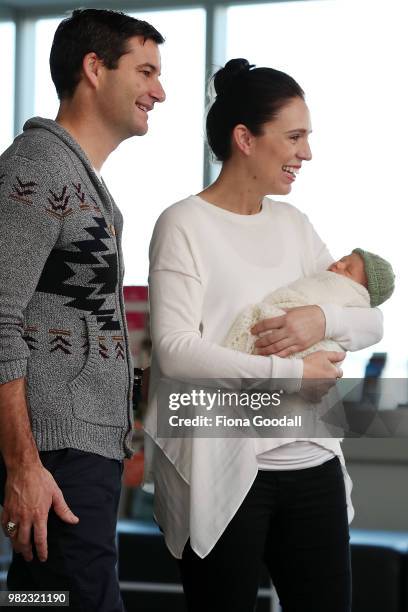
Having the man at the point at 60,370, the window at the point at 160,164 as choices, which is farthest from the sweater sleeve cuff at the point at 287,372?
the window at the point at 160,164

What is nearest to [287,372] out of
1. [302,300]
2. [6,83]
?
[302,300]

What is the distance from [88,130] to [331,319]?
0.51 meters

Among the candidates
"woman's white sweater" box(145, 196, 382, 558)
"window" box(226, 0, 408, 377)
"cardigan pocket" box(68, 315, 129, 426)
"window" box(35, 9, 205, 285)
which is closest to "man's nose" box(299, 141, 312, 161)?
"woman's white sweater" box(145, 196, 382, 558)

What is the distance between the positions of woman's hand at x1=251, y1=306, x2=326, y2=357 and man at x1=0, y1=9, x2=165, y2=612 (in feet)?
0.80

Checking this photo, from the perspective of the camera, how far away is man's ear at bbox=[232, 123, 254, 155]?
5.63 ft

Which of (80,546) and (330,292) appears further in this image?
(330,292)

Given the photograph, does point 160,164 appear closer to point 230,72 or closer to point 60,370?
point 230,72

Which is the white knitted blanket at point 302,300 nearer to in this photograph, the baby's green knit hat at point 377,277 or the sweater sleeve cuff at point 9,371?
the baby's green knit hat at point 377,277

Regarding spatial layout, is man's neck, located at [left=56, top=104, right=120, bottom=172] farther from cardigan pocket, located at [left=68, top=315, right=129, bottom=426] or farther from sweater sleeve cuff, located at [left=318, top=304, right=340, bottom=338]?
sweater sleeve cuff, located at [left=318, top=304, right=340, bottom=338]

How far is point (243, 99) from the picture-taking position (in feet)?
5.70

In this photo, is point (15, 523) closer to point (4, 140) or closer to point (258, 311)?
point (258, 311)

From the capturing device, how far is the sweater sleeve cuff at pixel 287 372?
1575mm

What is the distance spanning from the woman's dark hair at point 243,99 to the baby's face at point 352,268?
0.29 meters

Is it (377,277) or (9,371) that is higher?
(377,277)
